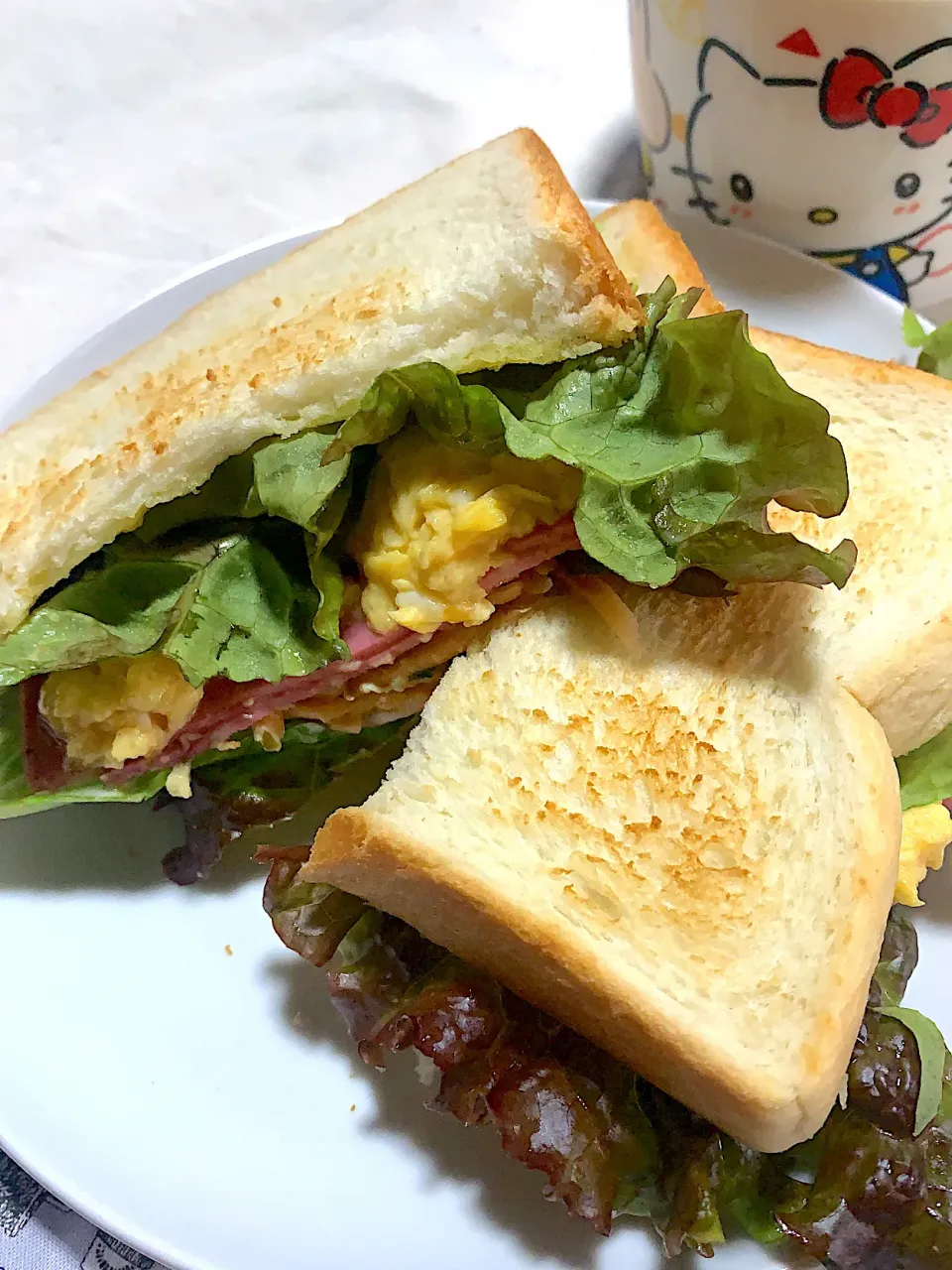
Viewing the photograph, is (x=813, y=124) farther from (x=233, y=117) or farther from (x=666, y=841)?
(x=233, y=117)

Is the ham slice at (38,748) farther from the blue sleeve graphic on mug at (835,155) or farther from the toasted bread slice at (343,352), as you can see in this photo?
the blue sleeve graphic on mug at (835,155)

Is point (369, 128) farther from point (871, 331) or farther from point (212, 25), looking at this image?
point (871, 331)

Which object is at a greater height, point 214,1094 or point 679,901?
point 679,901

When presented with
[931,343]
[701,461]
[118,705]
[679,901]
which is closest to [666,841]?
[679,901]

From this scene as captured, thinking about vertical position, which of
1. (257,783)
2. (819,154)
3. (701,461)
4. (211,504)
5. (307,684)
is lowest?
(257,783)

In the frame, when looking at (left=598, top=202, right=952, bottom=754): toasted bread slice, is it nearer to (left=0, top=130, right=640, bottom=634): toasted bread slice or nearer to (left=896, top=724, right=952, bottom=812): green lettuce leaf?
(left=896, top=724, right=952, bottom=812): green lettuce leaf

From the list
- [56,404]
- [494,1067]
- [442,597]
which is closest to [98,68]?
[56,404]
